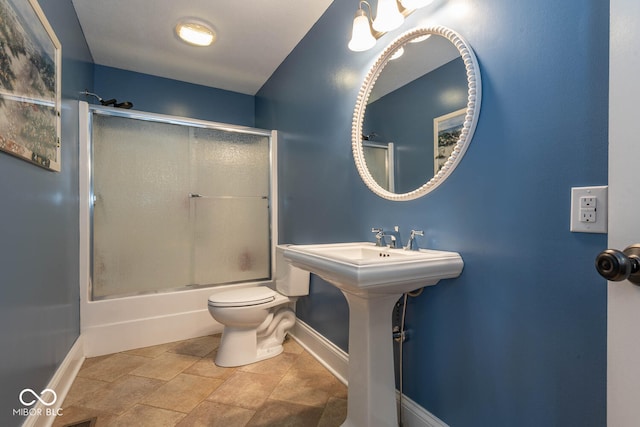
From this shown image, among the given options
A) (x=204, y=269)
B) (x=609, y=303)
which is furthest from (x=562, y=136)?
(x=204, y=269)

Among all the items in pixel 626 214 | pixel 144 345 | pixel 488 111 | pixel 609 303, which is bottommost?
pixel 144 345

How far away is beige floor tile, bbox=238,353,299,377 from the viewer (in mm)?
1888

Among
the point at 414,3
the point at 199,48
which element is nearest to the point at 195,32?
the point at 199,48

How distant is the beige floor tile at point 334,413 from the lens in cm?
142

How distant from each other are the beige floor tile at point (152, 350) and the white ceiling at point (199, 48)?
2.45 metres

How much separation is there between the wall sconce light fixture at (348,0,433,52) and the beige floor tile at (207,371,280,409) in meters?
1.92

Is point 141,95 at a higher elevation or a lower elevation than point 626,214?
higher

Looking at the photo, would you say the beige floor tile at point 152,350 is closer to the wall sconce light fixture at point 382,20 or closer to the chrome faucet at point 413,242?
the chrome faucet at point 413,242

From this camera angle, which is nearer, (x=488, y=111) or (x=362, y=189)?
(x=488, y=111)

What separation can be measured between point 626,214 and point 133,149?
9.28 feet

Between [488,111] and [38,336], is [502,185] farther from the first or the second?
[38,336]

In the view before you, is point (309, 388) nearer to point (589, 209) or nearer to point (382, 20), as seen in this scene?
point (589, 209)

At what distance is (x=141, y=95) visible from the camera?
2953 mm
